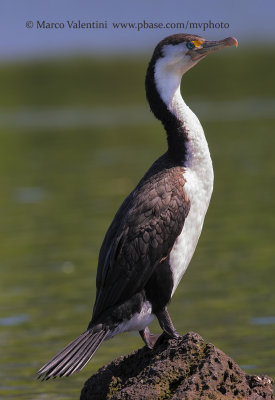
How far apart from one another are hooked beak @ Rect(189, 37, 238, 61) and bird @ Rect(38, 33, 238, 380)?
9.7 inches

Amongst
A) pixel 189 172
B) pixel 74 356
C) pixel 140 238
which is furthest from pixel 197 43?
pixel 74 356

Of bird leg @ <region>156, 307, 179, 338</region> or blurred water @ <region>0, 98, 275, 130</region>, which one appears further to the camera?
blurred water @ <region>0, 98, 275, 130</region>

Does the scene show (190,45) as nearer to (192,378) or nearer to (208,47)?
(208,47)

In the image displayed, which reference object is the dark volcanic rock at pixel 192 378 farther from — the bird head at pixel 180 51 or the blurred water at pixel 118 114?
the blurred water at pixel 118 114

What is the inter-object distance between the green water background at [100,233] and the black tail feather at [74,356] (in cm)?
140

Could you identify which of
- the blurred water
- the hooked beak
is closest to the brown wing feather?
the hooked beak

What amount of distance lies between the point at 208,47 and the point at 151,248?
1.59m

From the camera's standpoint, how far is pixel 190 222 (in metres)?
7.96

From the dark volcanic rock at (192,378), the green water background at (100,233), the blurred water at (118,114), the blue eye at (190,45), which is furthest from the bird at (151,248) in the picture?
the blurred water at (118,114)

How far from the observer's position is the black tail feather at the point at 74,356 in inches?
294

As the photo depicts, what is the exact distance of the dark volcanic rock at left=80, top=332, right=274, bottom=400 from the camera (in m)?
7.00

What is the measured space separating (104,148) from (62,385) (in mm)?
17274

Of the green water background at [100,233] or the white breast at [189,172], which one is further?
the green water background at [100,233]

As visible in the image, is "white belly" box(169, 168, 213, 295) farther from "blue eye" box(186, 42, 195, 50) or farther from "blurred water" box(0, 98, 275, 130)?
"blurred water" box(0, 98, 275, 130)
